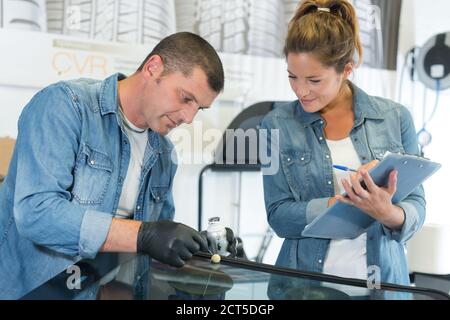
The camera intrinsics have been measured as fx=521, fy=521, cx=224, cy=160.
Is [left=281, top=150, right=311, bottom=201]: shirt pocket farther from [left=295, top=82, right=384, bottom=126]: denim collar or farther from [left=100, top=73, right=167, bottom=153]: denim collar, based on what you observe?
[left=100, top=73, right=167, bottom=153]: denim collar

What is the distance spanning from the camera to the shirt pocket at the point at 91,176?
1.18 metres

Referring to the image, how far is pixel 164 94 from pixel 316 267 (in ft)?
1.89

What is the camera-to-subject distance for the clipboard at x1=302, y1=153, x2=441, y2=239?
1118mm

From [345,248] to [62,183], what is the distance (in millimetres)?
714

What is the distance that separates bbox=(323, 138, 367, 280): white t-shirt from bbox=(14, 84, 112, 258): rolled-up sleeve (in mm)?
580

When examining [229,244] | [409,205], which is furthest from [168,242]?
[409,205]

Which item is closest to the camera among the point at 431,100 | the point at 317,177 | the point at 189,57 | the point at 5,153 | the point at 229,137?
the point at 189,57

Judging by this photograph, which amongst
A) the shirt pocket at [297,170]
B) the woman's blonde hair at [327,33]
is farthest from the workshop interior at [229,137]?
the woman's blonde hair at [327,33]

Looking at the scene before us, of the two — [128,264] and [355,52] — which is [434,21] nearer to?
[355,52]

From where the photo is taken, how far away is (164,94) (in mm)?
1267

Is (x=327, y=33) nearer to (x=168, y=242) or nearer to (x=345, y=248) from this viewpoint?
(x=345, y=248)

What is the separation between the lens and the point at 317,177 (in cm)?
136

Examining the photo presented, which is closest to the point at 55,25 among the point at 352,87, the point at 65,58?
the point at 65,58

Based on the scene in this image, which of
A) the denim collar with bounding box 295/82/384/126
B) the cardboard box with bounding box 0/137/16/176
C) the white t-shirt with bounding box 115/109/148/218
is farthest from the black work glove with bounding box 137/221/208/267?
the cardboard box with bounding box 0/137/16/176
